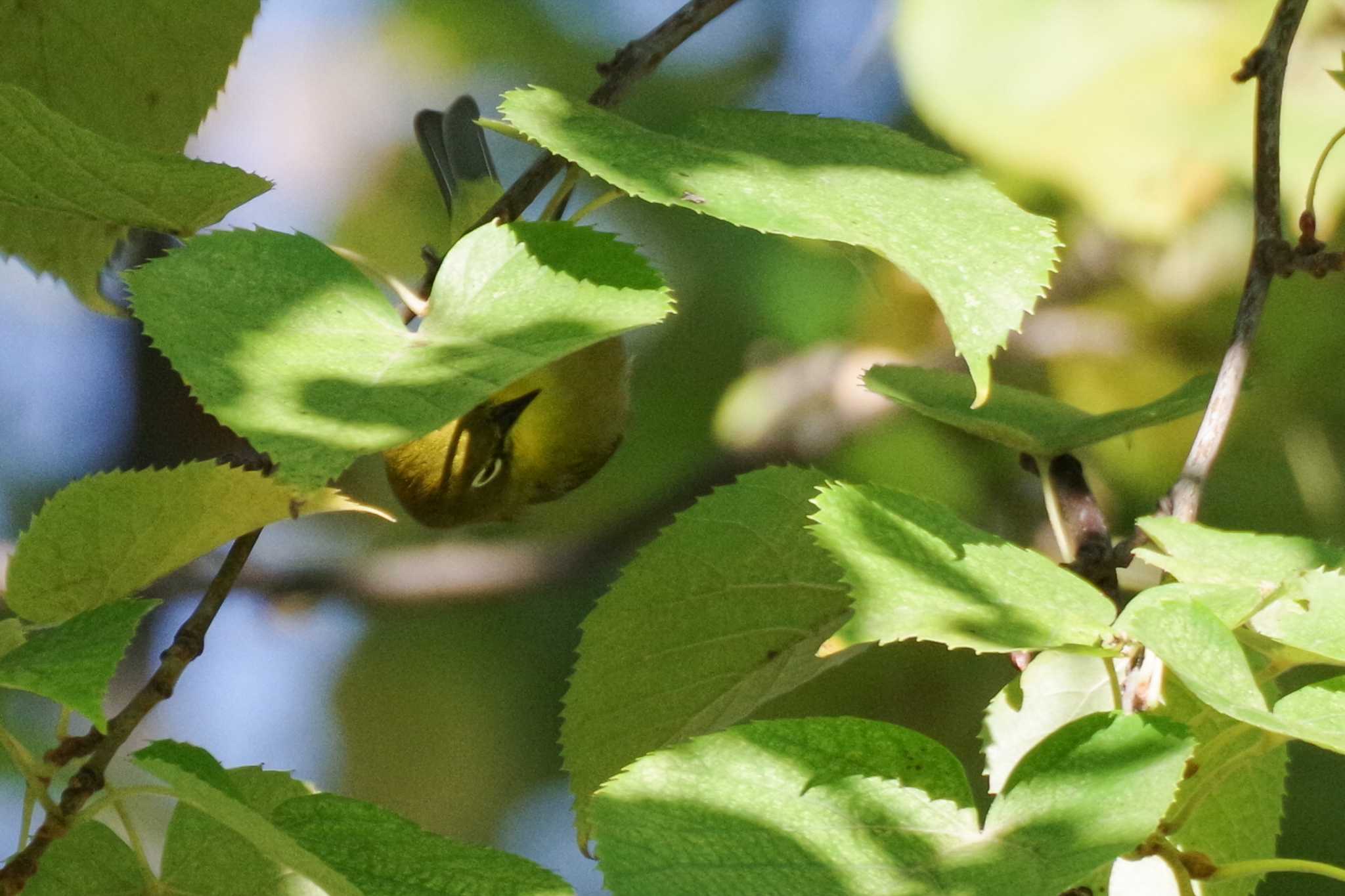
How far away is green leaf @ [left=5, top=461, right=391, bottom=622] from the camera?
361 millimetres

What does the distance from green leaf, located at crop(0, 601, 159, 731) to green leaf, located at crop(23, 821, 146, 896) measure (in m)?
0.09

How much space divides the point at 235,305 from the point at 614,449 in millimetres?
570

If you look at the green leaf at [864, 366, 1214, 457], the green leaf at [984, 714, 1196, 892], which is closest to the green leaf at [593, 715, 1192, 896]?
the green leaf at [984, 714, 1196, 892]

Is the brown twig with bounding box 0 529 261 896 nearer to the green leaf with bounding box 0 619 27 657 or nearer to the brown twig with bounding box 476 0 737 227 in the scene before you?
the green leaf with bounding box 0 619 27 657

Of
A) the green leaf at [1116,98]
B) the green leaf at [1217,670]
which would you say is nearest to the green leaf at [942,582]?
the green leaf at [1217,670]

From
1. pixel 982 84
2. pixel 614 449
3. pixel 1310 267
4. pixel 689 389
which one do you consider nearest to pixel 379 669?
pixel 689 389

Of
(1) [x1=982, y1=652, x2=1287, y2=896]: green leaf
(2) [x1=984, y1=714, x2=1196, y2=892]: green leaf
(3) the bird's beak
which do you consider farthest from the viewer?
(3) the bird's beak

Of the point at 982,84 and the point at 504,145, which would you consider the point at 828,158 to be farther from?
the point at 504,145

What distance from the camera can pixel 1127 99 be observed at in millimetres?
902

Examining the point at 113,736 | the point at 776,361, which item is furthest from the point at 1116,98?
the point at 113,736

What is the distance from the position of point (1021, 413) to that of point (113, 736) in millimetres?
378

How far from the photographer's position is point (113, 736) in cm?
34

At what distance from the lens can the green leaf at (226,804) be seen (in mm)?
302

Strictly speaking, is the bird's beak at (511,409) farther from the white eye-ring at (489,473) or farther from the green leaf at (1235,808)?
the green leaf at (1235,808)
